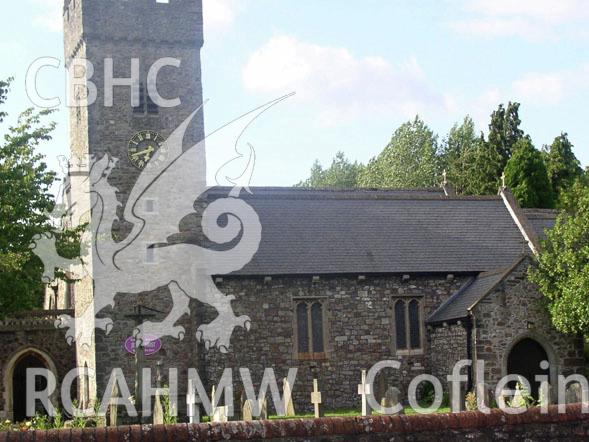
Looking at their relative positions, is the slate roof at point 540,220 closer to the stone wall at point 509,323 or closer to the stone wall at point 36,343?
the stone wall at point 509,323

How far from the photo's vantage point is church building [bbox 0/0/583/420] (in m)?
30.8

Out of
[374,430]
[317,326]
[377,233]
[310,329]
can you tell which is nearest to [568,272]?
[377,233]

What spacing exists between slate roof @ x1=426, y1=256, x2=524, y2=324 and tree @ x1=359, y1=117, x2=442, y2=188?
40.8 meters

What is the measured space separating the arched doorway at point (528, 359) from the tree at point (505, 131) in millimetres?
36427

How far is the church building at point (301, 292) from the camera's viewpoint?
3080 centimetres

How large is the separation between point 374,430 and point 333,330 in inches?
735

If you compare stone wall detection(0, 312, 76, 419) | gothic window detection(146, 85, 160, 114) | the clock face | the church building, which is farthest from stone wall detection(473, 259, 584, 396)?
stone wall detection(0, 312, 76, 419)

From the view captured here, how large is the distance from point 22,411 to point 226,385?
998 centimetres

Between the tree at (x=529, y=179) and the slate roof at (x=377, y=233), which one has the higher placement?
the tree at (x=529, y=179)

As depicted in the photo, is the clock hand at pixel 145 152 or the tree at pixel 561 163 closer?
the clock hand at pixel 145 152

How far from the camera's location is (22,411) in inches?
1457

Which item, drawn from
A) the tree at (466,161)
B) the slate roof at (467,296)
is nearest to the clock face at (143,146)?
the slate roof at (467,296)

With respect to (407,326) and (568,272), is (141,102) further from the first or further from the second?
(568,272)

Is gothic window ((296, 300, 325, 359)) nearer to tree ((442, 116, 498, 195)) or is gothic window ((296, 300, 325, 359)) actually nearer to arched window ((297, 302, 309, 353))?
arched window ((297, 302, 309, 353))
